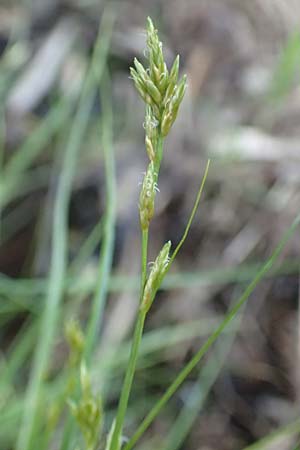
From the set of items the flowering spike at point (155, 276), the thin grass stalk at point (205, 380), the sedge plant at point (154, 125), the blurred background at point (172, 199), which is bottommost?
the thin grass stalk at point (205, 380)

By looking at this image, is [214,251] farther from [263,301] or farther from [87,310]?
[87,310]

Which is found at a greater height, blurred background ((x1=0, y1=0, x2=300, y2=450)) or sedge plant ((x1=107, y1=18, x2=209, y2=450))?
sedge plant ((x1=107, y1=18, x2=209, y2=450))

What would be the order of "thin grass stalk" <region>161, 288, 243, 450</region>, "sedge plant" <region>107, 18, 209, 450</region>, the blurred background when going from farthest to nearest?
1. the blurred background
2. "thin grass stalk" <region>161, 288, 243, 450</region>
3. "sedge plant" <region>107, 18, 209, 450</region>

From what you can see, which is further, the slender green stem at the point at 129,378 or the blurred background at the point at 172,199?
the blurred background at the point at 172,199

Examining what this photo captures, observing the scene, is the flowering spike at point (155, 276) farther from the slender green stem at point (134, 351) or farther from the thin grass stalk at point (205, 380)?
the thin grass stalk at point (205, 380)

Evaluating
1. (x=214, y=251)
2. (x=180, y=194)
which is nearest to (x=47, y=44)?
(x=180, y=194)

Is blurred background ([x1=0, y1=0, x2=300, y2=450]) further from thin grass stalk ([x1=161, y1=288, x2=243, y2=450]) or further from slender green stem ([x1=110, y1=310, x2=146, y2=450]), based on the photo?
slender green stem ([x1=110, y1=310, x2=146, y2=450])

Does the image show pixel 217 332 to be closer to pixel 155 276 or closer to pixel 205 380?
pixel 155 276

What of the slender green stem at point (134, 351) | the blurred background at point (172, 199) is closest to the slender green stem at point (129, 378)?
the slender green stem at point (134, 351)

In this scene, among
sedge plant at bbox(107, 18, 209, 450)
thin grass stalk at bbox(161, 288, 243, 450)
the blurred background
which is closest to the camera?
sedge plant at bbox(107, 18, 209, 450)

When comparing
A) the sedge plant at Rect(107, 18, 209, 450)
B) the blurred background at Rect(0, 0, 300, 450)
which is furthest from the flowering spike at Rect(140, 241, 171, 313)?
the blurred background at Rect(0, 0, 300, 450)
